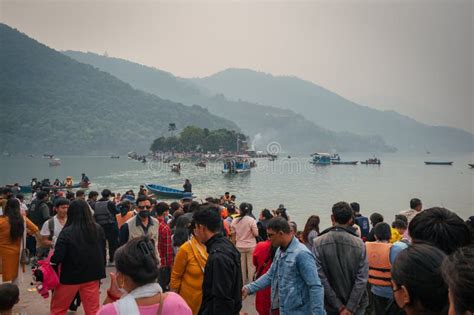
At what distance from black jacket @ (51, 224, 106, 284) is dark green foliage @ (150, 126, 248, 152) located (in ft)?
385

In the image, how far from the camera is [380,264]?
4613 millimetres

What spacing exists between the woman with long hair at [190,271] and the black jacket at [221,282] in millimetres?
453

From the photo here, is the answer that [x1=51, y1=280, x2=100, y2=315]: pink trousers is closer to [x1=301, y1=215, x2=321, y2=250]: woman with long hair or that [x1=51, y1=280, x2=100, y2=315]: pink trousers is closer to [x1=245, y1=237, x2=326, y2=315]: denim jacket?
[x1=245, y1=237, x2=326, y2=315]: denim jacket

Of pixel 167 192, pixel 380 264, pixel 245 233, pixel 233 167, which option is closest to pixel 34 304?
pixel 245 233

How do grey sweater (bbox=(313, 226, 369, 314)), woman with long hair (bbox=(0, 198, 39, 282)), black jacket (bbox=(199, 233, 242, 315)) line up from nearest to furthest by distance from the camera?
black jacket (bbox=(199, 233, 242, 315)), grey sweater (bbox=(313, 226, 369, 314)), woman with long hair (bbox=(0, 198, 39, 282))

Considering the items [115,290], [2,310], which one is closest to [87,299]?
[2,310]

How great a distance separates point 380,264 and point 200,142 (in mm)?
118836

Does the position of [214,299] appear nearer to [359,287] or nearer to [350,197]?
[359,287]

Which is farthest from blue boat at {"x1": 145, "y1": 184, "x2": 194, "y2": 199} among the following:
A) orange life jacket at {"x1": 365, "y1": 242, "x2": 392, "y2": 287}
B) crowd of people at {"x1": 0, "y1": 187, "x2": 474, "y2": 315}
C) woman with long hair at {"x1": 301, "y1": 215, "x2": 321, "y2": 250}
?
orange life jacket at {"x1": 365, "y1": 242, "x2": 392, "y2": 287}

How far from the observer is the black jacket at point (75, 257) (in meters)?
4.36

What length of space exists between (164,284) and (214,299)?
2.95 m

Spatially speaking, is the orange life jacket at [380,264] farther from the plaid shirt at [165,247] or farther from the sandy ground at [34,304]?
the plaid shirt at [165,247]

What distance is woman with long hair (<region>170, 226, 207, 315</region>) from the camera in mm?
3955

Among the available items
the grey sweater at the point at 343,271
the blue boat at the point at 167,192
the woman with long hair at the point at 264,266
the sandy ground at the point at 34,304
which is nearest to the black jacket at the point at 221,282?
the grey sweater at the point at 343,271
